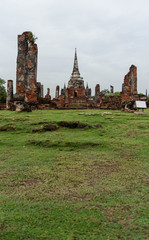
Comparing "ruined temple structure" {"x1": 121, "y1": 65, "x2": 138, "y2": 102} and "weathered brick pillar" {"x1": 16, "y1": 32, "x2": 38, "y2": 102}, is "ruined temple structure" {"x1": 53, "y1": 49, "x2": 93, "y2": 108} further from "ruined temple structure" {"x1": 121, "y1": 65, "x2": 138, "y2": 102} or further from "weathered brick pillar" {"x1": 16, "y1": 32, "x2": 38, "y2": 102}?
"weathered brick pillar" {"x1": 16, "y1": 32, "x2": 38, "y2": 102}

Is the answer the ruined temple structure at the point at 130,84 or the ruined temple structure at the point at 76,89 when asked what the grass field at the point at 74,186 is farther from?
the ruined temple structure at the point at 76,89

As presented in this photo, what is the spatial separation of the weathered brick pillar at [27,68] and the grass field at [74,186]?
704cm

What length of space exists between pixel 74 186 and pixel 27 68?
11.4 metres

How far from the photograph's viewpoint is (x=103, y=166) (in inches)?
158

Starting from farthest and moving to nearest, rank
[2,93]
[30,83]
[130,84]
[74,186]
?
1. [2,93]
2. [130,84]
3. [30,83]
4. [74,186]

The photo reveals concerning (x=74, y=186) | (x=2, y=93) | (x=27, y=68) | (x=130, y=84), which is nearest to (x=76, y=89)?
(x=2, y=93)

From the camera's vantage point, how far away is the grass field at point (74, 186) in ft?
6.97

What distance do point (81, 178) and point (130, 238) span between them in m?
1.56

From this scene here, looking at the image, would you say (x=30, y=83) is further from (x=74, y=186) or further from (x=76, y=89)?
(x=76, y=89)

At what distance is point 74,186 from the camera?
3.15 m

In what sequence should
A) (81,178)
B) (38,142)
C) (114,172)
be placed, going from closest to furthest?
(81,178) < (114,172) < (38,142)

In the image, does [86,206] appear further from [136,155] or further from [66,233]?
[136,155]

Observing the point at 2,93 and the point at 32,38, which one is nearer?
the point at 32,38

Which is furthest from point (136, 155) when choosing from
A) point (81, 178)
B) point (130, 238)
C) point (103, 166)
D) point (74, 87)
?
point (74, 87)
